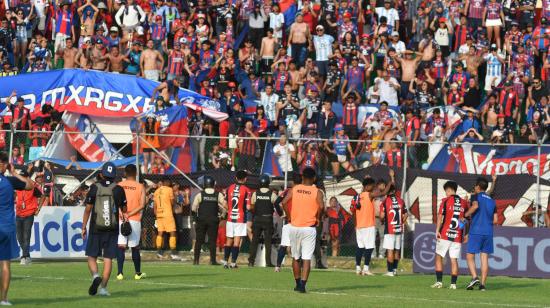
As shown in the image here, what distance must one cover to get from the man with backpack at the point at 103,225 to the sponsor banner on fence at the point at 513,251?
32.7 ft

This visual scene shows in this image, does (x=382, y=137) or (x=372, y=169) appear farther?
(x=382, y=137)

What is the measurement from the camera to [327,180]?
29.5 metres

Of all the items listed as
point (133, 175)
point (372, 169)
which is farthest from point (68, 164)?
point (133, 175)

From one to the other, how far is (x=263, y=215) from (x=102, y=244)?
971cm

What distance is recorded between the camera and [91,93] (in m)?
34.0

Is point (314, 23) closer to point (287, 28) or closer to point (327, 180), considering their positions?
point (287, 28)

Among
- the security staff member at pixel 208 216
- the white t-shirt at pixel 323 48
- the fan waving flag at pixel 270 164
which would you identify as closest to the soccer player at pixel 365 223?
the security staff member at pixel 208 216

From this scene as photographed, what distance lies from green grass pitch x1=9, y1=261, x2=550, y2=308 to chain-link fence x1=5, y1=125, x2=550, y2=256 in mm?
2258

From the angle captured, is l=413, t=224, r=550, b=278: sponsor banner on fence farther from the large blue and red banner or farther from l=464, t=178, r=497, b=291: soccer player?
l=464, t=178, r=497, b=291: soccer player

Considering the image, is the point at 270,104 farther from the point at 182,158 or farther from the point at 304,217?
the point at 304,217

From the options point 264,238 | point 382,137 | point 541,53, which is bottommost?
point 264,238

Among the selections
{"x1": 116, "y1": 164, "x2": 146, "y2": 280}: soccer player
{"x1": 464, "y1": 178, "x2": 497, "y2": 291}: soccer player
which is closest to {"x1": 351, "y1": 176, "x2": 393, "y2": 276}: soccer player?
{"x1": 464, "y1": 178, "x2": 497, "y2": 291}: soccer player

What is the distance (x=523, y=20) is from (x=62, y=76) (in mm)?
13632

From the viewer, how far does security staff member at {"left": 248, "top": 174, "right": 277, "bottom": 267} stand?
28234 millimetres
